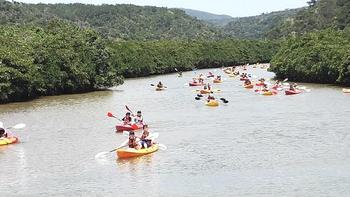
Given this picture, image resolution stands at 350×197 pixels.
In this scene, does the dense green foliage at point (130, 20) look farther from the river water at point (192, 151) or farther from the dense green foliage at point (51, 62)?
the river water at point (192, 151)

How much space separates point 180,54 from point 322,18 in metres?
40.6

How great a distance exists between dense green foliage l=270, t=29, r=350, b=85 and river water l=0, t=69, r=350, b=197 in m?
11.4

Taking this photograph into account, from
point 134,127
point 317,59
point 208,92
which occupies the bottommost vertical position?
point 134,127

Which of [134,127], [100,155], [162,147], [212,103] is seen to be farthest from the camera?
[212,103]

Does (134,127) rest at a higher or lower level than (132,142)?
lower

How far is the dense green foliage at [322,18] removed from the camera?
111 metres

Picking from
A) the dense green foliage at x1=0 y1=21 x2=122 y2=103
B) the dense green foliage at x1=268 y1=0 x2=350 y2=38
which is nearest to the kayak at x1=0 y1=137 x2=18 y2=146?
the dense green foliage at x1=0 y1=21 x2=122 y2=103

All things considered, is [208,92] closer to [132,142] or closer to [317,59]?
[317,59]

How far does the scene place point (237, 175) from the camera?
74.3 ft

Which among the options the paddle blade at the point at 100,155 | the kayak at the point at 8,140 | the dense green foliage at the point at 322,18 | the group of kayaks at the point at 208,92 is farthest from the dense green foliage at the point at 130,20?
the paddle blade at the point at 100,155

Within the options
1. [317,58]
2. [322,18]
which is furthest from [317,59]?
[322,18]

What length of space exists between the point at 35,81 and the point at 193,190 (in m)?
30.9

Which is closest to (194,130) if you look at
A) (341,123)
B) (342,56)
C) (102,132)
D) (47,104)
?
(102,132)

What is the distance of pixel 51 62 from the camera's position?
52.6 metres
